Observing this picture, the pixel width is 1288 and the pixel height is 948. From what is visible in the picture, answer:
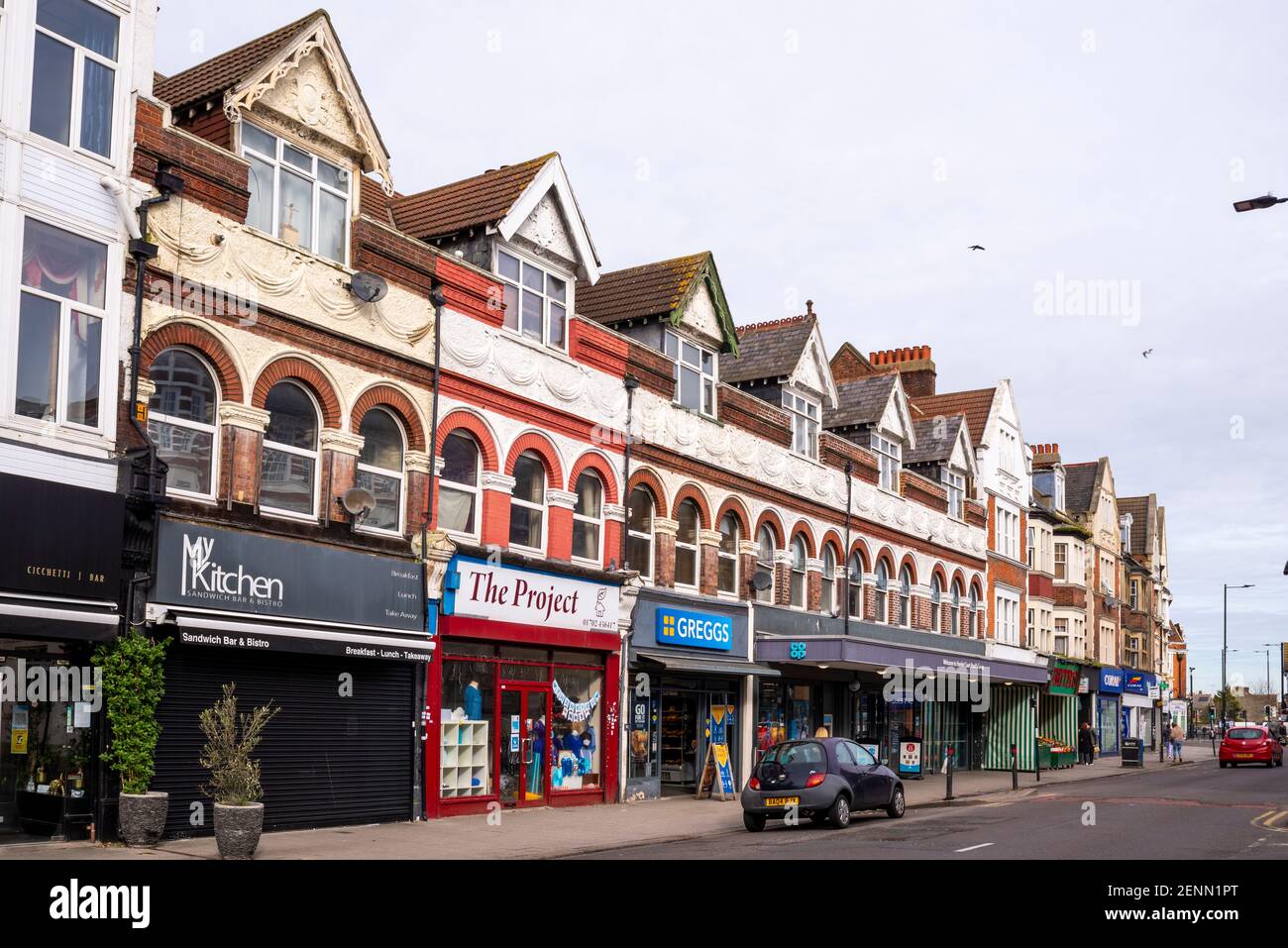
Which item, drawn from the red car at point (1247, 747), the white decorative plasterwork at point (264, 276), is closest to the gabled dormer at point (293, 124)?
the white decorative plasterwork at point (264, 276)

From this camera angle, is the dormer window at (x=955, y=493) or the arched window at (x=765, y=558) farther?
the dormer window at (x=955, y=493)

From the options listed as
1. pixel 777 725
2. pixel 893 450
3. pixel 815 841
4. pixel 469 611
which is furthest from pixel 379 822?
pixel 893 450

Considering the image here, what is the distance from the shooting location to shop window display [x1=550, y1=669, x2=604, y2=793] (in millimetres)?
23375

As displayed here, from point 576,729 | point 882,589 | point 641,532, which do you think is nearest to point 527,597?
point 576,729

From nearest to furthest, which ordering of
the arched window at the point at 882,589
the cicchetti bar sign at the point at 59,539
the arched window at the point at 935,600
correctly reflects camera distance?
the cicchetti bar sign at the point at 59,539
the arched window at the point at 882,589
the arched window at the point at 935,600

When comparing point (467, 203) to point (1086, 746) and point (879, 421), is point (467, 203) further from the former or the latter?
point (1086, 746)

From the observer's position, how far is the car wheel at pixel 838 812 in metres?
20.5

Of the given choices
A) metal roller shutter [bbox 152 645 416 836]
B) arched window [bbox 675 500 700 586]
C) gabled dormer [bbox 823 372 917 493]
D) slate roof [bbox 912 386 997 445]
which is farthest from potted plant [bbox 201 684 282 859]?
slate roof [bbox 912 386 997 445]

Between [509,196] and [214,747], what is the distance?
11.1 m

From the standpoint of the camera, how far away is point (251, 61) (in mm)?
18484

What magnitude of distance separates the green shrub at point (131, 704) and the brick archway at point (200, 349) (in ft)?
11.5

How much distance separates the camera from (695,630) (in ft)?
88.8

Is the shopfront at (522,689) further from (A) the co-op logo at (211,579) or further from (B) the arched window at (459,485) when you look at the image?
(A) the co-op logo at (211,579)

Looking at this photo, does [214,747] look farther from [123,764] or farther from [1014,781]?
[1014,781]
